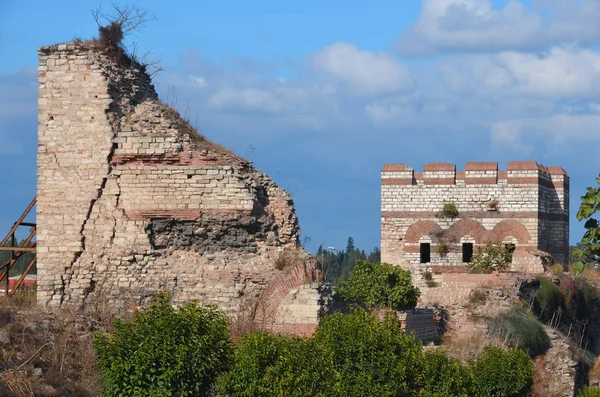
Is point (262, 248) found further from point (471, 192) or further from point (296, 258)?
point (471, 192)

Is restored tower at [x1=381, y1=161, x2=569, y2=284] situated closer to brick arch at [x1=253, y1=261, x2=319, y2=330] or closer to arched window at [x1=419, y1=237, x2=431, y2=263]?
arched window at [x1=419, y1=237, x2=431, y2=263]

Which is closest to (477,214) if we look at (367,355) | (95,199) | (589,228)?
(95,199)

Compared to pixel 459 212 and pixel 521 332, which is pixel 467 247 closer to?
pixel 459 212

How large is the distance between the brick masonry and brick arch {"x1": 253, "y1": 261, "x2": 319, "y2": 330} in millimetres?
16459

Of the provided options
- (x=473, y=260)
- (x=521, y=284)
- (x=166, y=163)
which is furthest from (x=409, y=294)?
(x=473, y=260)

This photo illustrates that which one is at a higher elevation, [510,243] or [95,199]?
[510,243]

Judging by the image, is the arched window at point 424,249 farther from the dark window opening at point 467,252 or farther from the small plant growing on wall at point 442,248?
the dark window opening at point 467,252

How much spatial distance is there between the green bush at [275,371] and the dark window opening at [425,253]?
21102 millimetres

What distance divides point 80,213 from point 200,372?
5.40m

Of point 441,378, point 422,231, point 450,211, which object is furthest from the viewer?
point 422,231

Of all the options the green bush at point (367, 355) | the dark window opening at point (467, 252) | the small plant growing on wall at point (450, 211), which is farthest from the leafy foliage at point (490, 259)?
the green bush at point (367, 355)

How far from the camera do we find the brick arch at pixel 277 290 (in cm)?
1653

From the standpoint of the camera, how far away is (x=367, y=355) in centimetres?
1441

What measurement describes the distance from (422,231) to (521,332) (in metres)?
10.5
